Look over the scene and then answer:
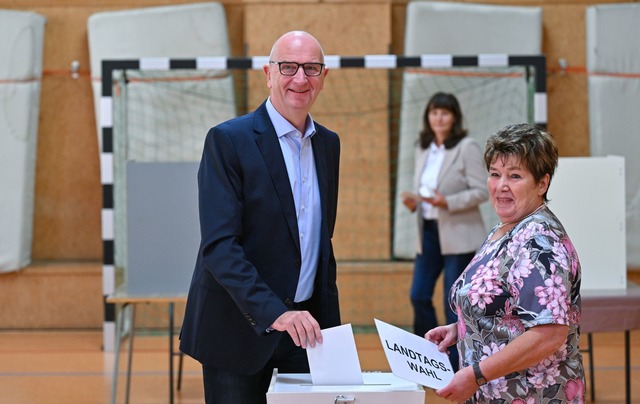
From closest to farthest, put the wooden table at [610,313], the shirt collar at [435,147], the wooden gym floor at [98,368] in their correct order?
the wooden table at [610,313] < the wooden gym floor at [98,368] < the shirt collar at [435,147]

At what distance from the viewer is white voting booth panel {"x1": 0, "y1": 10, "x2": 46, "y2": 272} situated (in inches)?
283

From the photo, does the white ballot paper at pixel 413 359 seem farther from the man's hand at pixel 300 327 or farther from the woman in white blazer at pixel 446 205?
the woman in white blazer at pixel 446 205

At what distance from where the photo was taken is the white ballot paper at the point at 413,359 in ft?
7.67

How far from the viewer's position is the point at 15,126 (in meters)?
7.20

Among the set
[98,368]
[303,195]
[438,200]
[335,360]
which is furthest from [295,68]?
[98,368]

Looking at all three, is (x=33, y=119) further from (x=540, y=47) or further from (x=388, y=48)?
(x=540, y=47)

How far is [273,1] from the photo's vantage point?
7277mm

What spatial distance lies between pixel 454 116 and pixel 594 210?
4.46 ft

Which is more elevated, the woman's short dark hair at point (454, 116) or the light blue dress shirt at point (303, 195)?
the woman's short dark hair at point (454, 116)

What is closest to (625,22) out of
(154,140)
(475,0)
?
(475,0)

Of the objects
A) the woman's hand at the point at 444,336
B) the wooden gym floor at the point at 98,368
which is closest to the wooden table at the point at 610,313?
the wooden gym floor at the point at 98,368

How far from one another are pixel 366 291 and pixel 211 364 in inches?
182

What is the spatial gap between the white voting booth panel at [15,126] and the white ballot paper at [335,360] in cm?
533

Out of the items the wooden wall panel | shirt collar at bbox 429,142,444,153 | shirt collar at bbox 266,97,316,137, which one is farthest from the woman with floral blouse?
the wooden wall panel
